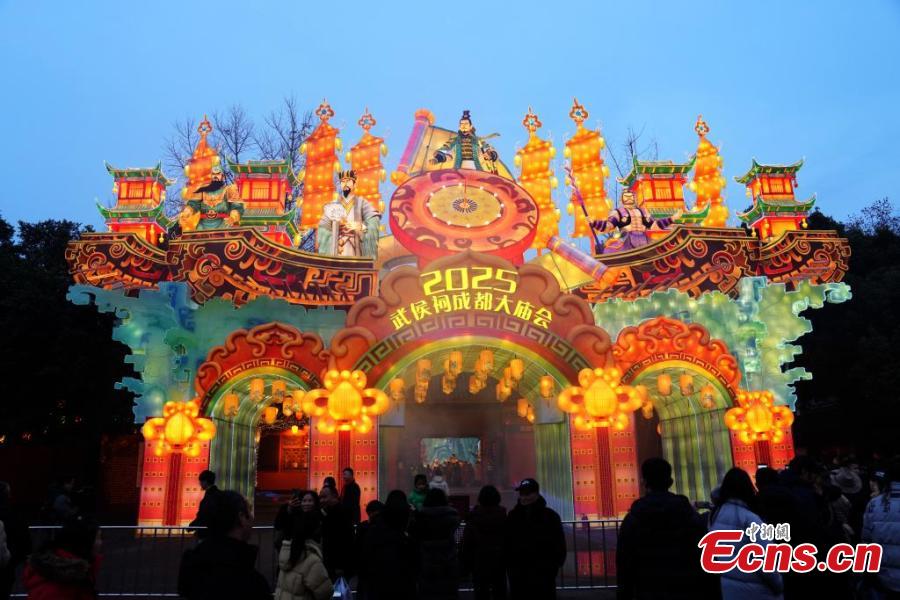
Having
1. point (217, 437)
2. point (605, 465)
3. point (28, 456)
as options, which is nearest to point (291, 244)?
point (217, 437)

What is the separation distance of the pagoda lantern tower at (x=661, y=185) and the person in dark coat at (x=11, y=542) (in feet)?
55.9

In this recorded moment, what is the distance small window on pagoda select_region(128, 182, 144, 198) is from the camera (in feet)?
55.9

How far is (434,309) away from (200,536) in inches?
292

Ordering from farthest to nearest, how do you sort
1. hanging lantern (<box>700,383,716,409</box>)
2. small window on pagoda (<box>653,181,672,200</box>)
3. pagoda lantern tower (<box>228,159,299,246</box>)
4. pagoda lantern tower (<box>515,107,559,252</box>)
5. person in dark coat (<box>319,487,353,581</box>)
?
1. pagoda lantern tower (<box>515,107,559,252</box>)
2. small window on pagoda (<box>653,181,672,200</box>)
3. pagoda lantern tower (<box>228,159,299,246</box>)
4. hanging lantern (<box>700,383,716,409</box>)
5. person in dark coat (<box>319,487,353,581</box>)

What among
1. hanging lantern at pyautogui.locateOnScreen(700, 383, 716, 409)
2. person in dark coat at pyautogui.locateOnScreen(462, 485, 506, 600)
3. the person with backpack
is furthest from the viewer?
hanging lantern at pyautogui.locateOnScreen(700, 383, 716, 409)

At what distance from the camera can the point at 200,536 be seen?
7285 mm

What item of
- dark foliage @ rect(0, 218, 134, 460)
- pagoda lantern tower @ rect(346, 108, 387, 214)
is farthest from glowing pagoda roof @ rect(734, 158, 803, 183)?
dark foliage @ rect(0, 218, 134, 460)

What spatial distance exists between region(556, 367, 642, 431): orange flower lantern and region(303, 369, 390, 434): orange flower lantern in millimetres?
3783

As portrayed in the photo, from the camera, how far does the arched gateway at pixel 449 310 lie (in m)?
13.8

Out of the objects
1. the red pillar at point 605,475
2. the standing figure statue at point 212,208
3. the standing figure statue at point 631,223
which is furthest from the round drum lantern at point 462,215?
the standing figure statue at point 212,208

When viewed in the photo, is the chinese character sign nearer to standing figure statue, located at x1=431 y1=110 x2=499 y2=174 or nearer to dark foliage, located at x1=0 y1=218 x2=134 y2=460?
standing figure statue, located at x1=431 y1=110 x2=499 y2=174

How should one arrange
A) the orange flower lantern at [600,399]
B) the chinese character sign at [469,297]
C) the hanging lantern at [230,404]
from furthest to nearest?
the hanging lantern at [230,404]
the chinese character sign at [469,297]
the orange flower lantern at [600,399]

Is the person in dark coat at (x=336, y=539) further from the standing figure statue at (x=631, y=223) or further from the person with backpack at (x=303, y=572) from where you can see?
the standing figure statue at (x=631, y=223)

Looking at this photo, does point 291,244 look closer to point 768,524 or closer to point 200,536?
point 200,536
